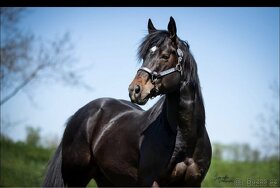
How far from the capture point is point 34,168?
15.4 meters

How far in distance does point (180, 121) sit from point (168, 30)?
1056 mm

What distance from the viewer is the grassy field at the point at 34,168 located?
12.6 meters

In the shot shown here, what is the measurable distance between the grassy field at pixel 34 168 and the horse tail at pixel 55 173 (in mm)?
5117

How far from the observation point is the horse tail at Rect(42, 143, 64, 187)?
664cm

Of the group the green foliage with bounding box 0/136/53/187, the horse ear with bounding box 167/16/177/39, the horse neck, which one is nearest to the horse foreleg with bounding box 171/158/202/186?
the horse neck

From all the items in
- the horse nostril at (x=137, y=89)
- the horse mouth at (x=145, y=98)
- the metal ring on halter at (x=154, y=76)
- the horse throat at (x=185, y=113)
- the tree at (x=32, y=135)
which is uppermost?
the metal ring on halter at (x=154, y=76)

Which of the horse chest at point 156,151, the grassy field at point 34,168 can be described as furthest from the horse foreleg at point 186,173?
the grassy field at point 34,168

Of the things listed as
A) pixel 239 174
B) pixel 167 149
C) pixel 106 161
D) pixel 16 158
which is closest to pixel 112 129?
pixel 106 161

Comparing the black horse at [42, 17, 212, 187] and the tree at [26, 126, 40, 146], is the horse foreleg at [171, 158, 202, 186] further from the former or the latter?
the tree at [26, 126, 40, 146]

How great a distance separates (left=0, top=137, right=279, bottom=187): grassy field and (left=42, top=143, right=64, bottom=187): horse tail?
5117 millimetres

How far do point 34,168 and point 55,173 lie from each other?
360 inches

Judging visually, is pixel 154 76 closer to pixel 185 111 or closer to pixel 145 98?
pixel 145 98

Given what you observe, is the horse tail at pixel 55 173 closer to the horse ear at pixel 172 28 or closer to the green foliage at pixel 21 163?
the horse ear at pixel 172 28

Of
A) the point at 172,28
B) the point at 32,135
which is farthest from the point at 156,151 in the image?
the point at 32,135
